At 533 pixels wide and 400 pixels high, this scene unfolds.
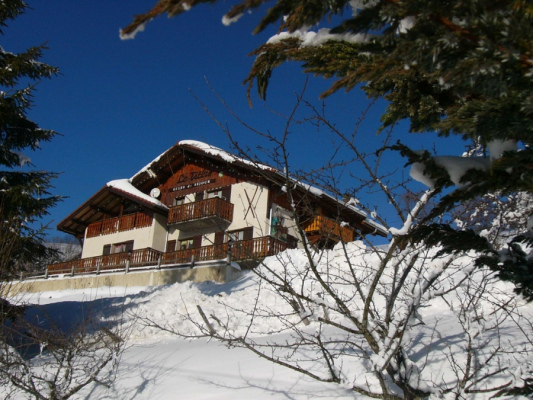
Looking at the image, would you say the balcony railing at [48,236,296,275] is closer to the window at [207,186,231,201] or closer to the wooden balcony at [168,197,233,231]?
the wooden balcony at [168,197,233,231]

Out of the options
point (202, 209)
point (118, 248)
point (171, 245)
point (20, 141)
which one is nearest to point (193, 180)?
point (171, 245)

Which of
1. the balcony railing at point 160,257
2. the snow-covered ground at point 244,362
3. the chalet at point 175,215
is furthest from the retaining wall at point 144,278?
the snow-covered ground at point 244,362

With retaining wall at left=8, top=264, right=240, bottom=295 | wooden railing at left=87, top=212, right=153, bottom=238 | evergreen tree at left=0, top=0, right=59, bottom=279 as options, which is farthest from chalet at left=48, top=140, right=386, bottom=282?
evergreen tree at left=0, top=0, right=59, bottom=279

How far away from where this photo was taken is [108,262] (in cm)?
2727

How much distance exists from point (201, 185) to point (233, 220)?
3.61 meters

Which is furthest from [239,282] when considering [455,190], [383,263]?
[455,190]

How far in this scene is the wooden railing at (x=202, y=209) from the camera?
2447 centimetres

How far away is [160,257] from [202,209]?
2973 millimetres

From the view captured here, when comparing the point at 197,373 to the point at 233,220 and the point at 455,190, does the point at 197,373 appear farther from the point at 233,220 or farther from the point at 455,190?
the point at 233,220

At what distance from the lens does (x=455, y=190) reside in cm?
276

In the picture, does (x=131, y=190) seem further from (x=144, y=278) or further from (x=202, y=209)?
(x=144, y=278)

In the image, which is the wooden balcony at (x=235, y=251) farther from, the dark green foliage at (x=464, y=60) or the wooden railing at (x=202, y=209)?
the dark green foliage at (x=464, y=60)

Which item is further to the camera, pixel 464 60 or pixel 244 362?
pixel 244 362

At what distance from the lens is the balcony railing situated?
71.1 ft
